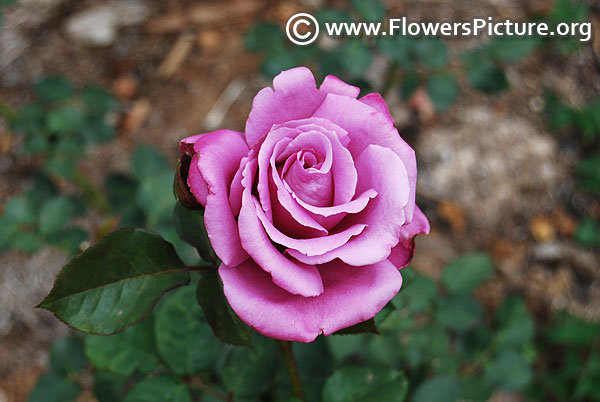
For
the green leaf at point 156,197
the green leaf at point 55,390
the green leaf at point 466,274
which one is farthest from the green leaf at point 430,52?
the green leaf at point 55,390

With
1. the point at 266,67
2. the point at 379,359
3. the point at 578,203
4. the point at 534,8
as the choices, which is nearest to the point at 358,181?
the point at 379,359

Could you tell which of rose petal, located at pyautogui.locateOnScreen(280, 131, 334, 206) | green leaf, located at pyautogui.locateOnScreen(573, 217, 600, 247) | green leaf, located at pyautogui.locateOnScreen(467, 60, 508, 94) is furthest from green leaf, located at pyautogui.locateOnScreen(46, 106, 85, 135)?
green leaf, located at pyautogui.locateOnScreen(573, 217, 600, 247)

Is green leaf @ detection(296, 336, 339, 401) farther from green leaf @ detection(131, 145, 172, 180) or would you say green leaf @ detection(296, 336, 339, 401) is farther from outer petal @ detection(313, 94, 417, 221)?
green leaf @ detection(131, 145, 172, 180)

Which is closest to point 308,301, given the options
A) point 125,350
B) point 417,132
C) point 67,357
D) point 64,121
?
point 125,350

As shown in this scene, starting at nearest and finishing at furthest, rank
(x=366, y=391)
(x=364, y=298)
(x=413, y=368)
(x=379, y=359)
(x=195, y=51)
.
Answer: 1. (x=364, y=298)
2. (x=366, y=391)
3. (x=379, y=359)
4. (x=413, y=368)
5. (x=195, y=51)

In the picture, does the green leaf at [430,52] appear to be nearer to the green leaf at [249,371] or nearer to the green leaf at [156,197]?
the green leaf at [156,197]

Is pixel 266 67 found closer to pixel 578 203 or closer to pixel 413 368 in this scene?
pixel 413 368
